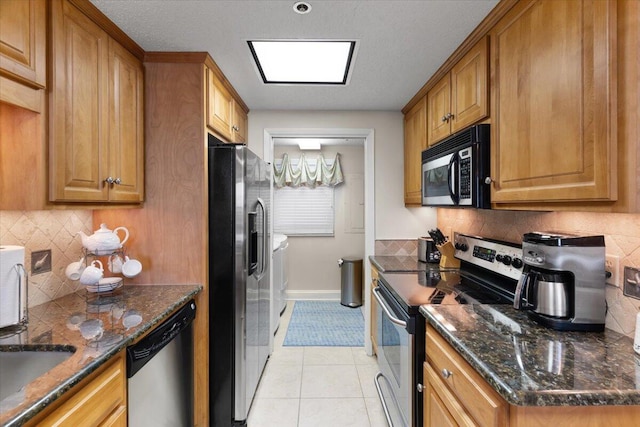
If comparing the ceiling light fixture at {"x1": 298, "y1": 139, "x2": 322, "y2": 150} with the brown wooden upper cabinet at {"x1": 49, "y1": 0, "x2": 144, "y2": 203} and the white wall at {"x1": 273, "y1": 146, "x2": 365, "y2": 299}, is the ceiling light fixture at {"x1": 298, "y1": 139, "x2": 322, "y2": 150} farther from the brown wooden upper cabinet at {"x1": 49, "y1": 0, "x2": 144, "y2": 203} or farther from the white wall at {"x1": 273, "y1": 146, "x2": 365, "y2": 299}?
the brown wooden upper cabinet at {"x1": 49, "y1": 0, "x2": 144, "y2": 203}

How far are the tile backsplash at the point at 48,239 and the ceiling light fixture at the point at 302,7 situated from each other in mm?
1550

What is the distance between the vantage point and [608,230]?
48.9 inches

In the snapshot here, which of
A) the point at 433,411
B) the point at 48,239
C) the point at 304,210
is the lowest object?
the point at 433,411

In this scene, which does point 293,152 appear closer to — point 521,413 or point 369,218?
point 369,218

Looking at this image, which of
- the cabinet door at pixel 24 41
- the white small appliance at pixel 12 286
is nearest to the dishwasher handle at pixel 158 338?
the white small appliance at pixel 12 286

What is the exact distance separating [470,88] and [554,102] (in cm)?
66

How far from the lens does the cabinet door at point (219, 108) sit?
198cm

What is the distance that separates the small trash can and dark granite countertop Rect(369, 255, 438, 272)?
4.97ft

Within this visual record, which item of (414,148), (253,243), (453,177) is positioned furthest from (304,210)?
(453,177)

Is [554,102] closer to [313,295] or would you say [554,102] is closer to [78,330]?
[78,330]

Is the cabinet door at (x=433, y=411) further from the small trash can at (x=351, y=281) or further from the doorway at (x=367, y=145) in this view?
the small trash can at (x=351, y=281)

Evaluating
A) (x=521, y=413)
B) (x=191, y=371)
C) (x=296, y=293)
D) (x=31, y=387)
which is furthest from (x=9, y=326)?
(x=296, y=293)

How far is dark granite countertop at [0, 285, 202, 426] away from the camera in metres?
0.81

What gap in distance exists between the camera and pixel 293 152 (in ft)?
15.7
